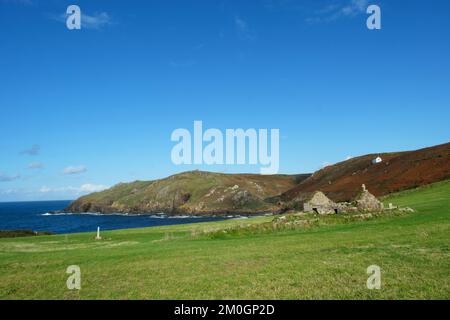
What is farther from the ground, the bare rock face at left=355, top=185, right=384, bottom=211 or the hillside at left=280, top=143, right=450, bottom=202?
the hillside at left=280, top=143, right=450, bottom=202

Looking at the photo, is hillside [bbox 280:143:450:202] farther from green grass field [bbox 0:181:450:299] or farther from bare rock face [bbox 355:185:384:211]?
green grass field [bbox 0:181:450:299]

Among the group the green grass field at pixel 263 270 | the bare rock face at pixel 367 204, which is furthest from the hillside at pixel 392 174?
the green grass field at pixel 263 270

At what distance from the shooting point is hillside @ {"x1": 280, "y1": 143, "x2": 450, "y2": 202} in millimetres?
96475

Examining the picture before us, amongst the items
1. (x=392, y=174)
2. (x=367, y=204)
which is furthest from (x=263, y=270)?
(x=392, y=174)

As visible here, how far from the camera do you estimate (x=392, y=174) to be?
11481 centimetres

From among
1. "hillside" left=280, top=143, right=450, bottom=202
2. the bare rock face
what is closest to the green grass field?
the bare rock face

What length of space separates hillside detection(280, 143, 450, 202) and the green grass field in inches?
2758

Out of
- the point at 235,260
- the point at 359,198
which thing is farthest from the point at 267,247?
the point at 359,198

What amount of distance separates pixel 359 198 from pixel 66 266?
116ft

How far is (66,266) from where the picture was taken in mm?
24719

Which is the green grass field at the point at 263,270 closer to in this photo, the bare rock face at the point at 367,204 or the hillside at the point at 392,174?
the bare rock face at the point at 367,204

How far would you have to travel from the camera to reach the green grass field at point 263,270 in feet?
52.1
